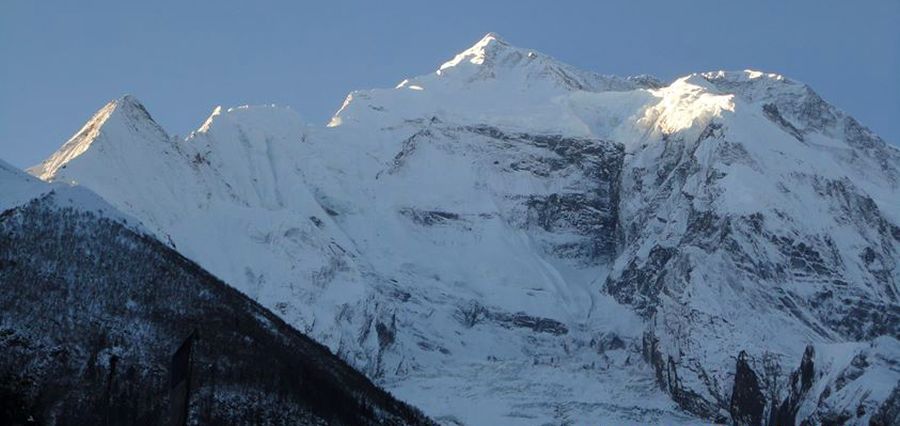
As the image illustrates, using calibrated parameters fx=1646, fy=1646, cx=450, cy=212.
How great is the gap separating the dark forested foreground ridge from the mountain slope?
146 mm

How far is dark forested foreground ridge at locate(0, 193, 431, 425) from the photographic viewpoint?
140500 millimetres

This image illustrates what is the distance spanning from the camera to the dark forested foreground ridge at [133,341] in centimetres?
14050

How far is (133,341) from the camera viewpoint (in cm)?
15288

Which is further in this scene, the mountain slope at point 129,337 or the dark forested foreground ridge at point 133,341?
the mountain slope at point 129,337

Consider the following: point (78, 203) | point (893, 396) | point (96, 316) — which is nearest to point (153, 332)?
point (96, 316)

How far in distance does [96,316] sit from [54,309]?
14.1ft

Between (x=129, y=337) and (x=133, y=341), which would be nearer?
(x=133, y=341)

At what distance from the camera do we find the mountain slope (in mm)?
140875

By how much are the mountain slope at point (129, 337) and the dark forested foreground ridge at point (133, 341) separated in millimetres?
146

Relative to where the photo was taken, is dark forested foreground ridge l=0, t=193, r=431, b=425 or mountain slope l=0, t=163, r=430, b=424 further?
mountain slope l=0, t=163, r=430, b=424

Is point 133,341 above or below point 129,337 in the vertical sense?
below

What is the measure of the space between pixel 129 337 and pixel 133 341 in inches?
26.6

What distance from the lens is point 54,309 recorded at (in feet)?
497

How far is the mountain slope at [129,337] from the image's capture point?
141 meters
